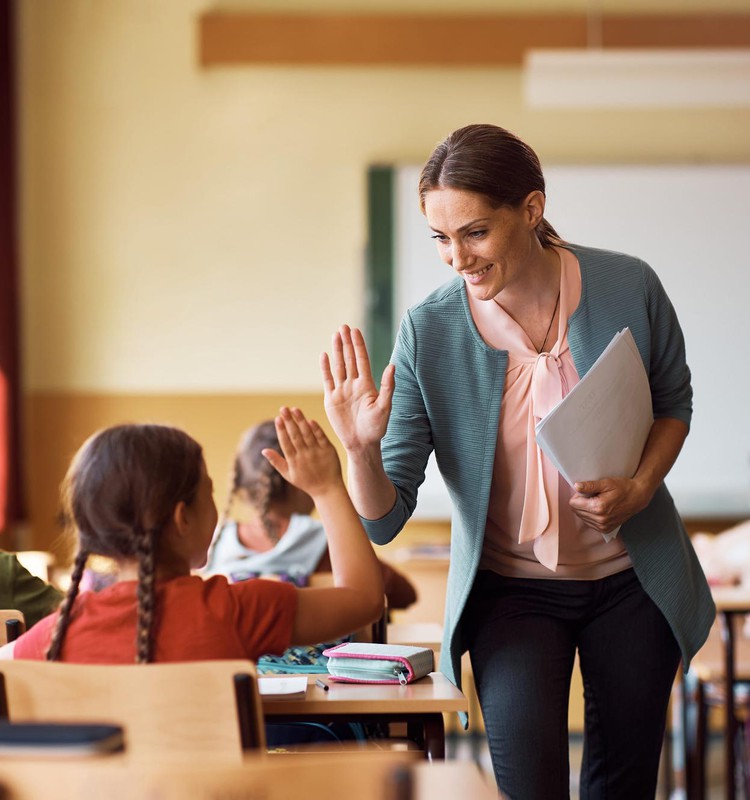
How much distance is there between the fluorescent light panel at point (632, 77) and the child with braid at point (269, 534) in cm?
215

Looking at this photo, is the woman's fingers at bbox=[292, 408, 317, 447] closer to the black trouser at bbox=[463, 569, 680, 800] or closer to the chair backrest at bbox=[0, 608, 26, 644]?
the black trouser at bbox=[463, 569, 680, 800]

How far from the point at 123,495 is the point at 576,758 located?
3752 millimetres

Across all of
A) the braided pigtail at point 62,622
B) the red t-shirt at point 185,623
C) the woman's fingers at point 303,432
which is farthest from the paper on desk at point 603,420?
the braided pigtail at point 62,622

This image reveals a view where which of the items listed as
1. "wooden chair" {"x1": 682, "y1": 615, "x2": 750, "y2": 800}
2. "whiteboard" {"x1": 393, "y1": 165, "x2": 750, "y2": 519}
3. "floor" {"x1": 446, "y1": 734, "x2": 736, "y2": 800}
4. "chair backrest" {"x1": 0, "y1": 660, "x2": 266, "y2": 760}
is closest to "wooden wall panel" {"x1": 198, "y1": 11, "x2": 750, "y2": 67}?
"whiteboard" {"x1": 393, "y1": 165, "x2": 750, "y2": 519}

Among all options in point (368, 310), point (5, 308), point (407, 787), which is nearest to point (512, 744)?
point (407, 787)

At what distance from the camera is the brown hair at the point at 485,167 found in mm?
1840

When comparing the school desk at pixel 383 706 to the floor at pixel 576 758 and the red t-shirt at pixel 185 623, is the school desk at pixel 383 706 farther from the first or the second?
the floor at pixel 576 758

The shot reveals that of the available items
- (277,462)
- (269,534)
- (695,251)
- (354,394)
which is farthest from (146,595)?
(695,251)

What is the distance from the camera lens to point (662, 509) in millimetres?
1979

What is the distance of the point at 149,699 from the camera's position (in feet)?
4.88

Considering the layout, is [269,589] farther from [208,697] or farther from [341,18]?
[341,18]

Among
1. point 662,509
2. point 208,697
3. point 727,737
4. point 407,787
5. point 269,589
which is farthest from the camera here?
point 727,737

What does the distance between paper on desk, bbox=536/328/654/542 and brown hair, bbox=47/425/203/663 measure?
0.58 metres

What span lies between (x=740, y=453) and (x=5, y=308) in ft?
11.3
